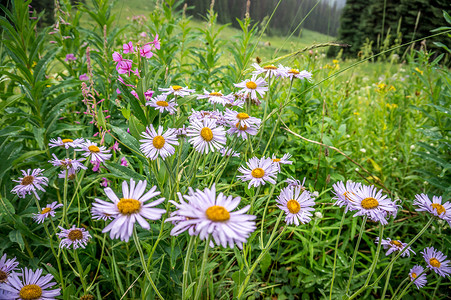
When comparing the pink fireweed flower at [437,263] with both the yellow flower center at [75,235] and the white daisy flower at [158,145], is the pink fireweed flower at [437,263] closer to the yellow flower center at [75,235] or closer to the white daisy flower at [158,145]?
the white daisy flower at [158,145]

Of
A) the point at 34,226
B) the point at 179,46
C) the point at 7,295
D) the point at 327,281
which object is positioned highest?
the point at 179,46

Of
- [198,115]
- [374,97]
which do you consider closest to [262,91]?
[198,115]

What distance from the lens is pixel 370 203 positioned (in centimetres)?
75

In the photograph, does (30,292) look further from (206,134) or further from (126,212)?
(206,134)

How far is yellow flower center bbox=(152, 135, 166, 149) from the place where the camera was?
0.70m

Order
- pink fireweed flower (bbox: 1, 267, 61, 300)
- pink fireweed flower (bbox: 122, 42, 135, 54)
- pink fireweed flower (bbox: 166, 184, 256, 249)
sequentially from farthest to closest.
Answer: pink fireweed flower (bbox: 122, 42, 135, 54) → pink fireweed flower (bbox: 1, 267, 61, 300) → pink fireweed flower (bbox: 166, 184, 256, 249)

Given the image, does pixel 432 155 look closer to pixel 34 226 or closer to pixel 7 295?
pixel 7 295

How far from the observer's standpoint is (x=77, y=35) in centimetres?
168

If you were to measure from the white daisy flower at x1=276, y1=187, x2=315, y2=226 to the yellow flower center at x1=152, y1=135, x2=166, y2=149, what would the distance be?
0.35 m

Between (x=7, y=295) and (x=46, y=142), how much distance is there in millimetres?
775

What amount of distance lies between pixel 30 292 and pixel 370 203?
2.88ft

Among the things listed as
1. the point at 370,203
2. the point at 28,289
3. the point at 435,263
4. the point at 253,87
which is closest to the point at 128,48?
the point at 253,87

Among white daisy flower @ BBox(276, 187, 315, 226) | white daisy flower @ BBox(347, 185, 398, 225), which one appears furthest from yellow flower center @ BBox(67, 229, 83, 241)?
white daisy flower @ BBox(347, 185, 398, 225)

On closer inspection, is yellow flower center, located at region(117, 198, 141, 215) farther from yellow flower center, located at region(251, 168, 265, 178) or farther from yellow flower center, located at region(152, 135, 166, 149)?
yellow flower center, located at region(251, 168, 265, 178)
